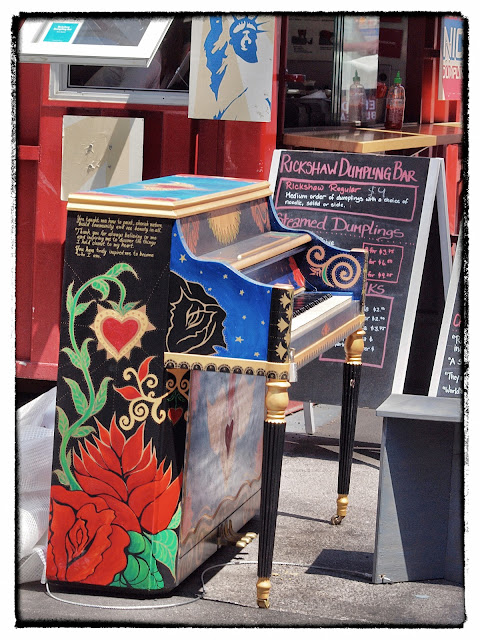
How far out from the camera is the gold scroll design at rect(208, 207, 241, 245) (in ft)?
13.8

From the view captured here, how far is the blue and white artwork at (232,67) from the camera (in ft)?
19.2

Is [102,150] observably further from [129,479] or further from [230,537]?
[129,479]

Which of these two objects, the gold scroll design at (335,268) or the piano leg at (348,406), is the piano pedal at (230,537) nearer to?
the piano leg at (348,406)

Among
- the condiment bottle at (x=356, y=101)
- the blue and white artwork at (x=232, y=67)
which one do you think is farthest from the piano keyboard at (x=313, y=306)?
Answer: the condiment bottle at (x=356, y=101)

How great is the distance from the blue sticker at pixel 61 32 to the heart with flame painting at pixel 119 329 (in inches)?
103

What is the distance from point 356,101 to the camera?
767 centimetres

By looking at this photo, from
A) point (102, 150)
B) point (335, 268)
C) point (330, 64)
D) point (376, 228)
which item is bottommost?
point (335, 268)

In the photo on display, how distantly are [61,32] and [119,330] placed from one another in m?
2.75

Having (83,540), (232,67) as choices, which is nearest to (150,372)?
(83,540)

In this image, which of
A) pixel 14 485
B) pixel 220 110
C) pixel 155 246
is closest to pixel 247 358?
pixel 155 246

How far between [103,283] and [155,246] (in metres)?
0.23

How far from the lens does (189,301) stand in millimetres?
3809

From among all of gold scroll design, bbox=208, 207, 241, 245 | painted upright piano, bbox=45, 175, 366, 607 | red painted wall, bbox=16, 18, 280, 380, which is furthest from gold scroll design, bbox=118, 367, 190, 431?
red painted wall, bbox=16, 18, 280, 380

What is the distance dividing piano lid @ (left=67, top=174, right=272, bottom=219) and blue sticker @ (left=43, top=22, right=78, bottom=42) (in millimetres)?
1770
